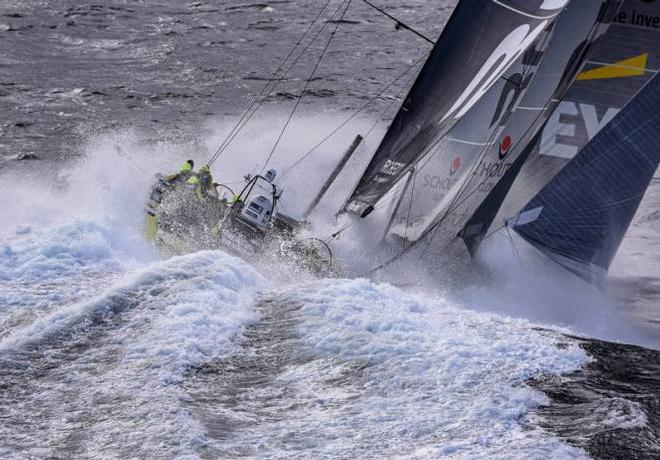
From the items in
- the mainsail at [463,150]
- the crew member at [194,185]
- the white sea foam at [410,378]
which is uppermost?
the mainsail at [463,150]

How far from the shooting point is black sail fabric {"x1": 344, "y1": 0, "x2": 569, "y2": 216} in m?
12.0

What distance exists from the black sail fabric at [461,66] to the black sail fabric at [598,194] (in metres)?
1.50

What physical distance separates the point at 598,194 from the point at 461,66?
7.83ft

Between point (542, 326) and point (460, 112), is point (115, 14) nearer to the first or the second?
point (460, 112)

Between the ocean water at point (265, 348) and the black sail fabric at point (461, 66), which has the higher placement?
the black sail fabric at point (461, 66)

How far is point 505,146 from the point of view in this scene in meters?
13.0

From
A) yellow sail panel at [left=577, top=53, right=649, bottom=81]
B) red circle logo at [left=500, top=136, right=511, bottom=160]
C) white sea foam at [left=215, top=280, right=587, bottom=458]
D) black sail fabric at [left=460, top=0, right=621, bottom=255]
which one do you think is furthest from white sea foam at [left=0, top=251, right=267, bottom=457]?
yellow sail panel at [left=577, top=53, right=649, bottom=81]

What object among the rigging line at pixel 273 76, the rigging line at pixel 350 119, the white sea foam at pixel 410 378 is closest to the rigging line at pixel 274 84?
the rigging line at pixel 273 76

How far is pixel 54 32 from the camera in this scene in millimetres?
23219

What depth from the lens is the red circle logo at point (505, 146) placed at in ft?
42.6

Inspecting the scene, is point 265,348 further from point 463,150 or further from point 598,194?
point 598,194

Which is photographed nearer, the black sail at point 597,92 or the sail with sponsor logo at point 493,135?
the sail with sponsor logo at point 493,135

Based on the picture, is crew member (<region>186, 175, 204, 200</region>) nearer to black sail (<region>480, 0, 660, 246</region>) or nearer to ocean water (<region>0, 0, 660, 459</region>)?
ocean water (<region>0, 0, 660, 459</region>)

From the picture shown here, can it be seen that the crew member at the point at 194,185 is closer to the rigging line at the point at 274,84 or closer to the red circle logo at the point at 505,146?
the rigging line at the point at 274,84
